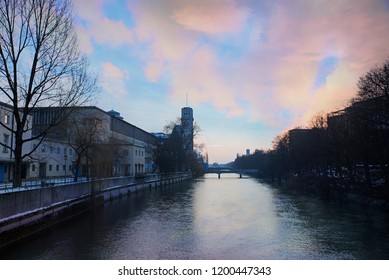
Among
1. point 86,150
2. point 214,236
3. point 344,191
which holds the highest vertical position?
point 86,150

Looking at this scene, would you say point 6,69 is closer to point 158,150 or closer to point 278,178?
point 158,150

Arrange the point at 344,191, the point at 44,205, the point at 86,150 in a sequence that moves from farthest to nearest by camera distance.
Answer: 1. the point at 344,191
2. the point at 86,150
3. the point at 44,205

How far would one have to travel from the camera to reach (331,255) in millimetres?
13469

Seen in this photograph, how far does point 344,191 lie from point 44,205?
29.4m

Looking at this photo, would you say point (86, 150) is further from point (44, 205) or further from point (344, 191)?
point (344, 191)

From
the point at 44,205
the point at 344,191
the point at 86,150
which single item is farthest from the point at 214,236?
the point at 344,191

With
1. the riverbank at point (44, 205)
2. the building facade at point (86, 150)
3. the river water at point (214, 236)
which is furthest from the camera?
the building facade at point (86, 150)

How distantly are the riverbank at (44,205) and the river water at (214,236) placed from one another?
0.53m

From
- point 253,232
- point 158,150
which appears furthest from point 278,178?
point 253,232

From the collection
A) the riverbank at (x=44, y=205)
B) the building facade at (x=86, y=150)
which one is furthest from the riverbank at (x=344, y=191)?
the building facade at (x=86, y=150)

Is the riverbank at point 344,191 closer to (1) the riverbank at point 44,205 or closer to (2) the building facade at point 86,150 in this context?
(1) the riverbank at point 44,205

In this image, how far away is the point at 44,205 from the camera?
716 inches

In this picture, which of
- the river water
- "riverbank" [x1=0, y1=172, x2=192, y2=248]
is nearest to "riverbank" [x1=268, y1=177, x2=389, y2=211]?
the river water

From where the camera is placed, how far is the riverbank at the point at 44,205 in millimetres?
14227
